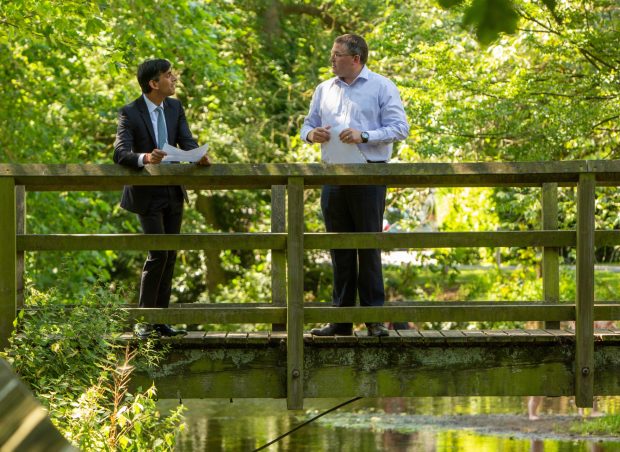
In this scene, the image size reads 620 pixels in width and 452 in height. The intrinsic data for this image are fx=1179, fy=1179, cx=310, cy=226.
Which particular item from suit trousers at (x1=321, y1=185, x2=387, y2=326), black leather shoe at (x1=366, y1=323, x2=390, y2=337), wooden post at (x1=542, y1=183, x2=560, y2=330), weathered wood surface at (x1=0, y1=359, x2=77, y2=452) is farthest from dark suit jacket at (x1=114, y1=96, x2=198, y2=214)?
weathered wood surface at (x1=0, y1=359, x2=77, y2=452)

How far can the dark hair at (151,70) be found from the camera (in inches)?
222

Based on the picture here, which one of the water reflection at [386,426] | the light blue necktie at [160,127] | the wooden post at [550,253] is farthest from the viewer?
the water reflection at [386,426]

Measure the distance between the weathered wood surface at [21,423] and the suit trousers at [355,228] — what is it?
4509mm

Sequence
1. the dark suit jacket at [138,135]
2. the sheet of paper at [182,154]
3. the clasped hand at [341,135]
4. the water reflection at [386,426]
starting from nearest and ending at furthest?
the sheet of paper at [182,154] < the clasped hand at [341,135] < the dark suit jacket at [138,135] < the water reflection at [386,426]

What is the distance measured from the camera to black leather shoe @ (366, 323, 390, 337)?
5570 mm

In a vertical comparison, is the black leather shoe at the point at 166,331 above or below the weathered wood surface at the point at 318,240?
below

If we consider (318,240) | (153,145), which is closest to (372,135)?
(318,240)

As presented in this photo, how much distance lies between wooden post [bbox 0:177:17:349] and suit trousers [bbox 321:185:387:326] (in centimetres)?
149

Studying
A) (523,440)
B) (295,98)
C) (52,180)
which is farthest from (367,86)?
(295,98)

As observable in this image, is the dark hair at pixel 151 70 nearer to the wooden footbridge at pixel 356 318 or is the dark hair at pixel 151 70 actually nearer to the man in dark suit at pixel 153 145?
the man in dark suit at pixel 153 145

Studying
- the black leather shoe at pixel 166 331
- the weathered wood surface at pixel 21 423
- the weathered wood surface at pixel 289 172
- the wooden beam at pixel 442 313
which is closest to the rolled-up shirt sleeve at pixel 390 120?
the weathered wood surface at pixel 289 172

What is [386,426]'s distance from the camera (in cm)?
1373

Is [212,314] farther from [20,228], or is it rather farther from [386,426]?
[386,426]

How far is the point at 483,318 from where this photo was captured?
549 cm
